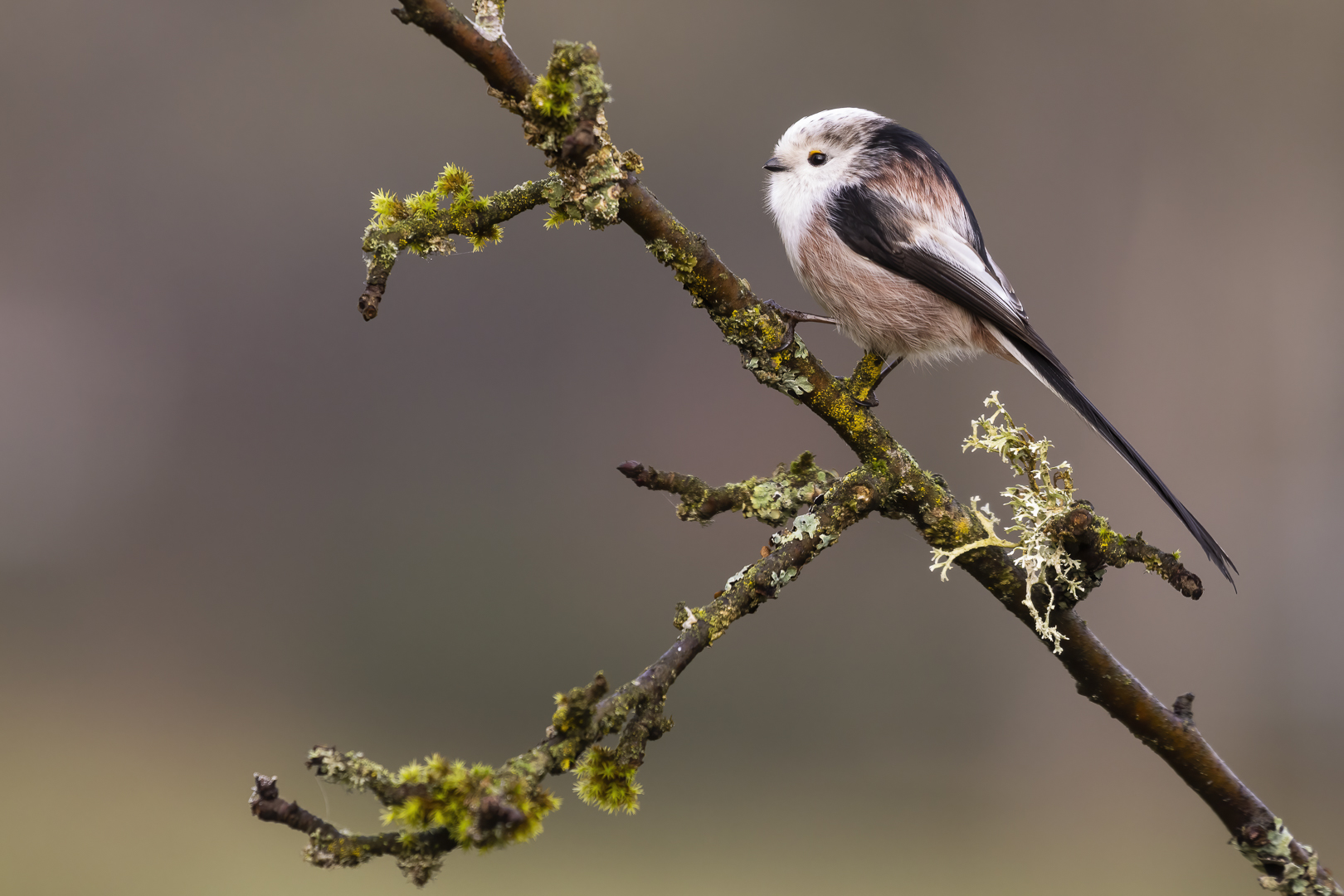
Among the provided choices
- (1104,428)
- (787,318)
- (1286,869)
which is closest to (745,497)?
(787,318)

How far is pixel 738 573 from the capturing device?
0.93m

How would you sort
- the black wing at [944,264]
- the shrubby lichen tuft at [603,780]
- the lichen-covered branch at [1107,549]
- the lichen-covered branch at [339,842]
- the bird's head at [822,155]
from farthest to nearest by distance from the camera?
the bird's head at [822,155]
the black wing at [944,264]
the lichen-covered branch at [1107,549]
the shrubby lichen tuft at [603,780]
the lichen-covered branch at [339,842]

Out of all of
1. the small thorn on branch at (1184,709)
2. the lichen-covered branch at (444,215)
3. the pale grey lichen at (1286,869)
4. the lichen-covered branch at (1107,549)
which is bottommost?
the pale grey lichen at (1286,869)

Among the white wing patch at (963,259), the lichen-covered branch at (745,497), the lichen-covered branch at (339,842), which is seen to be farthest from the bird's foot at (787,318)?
the lichen-covered branch at (339,842)

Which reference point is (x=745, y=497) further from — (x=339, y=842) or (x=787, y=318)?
(x=339, y=842)

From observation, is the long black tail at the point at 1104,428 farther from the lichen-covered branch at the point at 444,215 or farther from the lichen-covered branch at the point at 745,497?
the lichen-covered branch at the point at 444,215

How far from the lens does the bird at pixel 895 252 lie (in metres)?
1.21

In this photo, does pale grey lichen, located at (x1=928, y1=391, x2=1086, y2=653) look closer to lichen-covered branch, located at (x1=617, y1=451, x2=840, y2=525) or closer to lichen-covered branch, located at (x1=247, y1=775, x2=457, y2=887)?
lichen-covered branch, located at (x1=617, y1=451, x2=840, y2=525)

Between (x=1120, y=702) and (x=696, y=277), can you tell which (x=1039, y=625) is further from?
(x=696, y=277)

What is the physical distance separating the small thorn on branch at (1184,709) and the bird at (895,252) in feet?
1.22

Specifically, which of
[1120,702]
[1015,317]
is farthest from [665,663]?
[1015,317]

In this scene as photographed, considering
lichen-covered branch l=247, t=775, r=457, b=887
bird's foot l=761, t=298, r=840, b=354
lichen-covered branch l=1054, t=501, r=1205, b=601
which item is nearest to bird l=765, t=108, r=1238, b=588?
bird's foot l=761, t=298, r=840, b=354

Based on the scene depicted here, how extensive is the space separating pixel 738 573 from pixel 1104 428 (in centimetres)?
50

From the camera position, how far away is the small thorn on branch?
100cm
